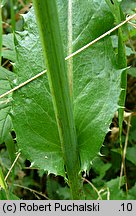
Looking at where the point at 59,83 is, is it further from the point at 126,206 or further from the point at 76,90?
the point at 126,206

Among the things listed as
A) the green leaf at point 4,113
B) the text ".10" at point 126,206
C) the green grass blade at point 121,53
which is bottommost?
the text ".10" at point 126,206

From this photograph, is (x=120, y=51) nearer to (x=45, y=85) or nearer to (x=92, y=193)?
(x=45, y=85)

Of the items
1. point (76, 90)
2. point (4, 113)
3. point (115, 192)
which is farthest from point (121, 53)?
point (115, 192)

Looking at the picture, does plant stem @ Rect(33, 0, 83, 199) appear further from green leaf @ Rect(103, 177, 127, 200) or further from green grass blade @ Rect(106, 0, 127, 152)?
green leaf @ Rect(103, 177, 127, 200)

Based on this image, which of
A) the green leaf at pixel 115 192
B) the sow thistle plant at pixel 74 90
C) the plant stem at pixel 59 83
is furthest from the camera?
the green leaf at pixel 115 192

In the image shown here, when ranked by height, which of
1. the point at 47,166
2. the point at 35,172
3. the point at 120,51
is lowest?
the point at 35,172

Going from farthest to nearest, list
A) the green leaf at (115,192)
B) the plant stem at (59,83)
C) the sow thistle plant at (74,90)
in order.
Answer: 1. the green leaf at (115,192)
2. the sow thistle plant at (74,90)
3. the plant stem at (59,83)

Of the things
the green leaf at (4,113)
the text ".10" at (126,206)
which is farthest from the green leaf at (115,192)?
the green leaf at (4,113)

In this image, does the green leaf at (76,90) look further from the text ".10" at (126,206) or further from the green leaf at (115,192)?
the green leaf at (115,192)

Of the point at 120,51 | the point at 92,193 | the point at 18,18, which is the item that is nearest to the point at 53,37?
the point at 120,51
